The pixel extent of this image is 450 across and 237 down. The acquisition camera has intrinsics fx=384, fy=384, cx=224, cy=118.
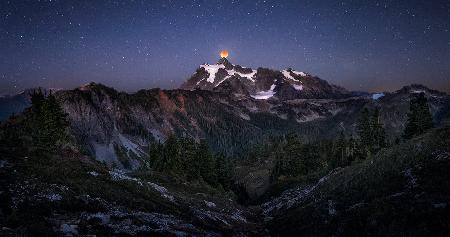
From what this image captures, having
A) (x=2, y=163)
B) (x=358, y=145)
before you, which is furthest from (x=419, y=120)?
(x=2, y=163)

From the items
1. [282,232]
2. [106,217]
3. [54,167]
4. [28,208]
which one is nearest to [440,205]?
[282,232]

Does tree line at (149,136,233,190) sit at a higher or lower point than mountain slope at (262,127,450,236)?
lower

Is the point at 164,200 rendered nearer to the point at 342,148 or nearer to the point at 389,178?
the point at 389,178

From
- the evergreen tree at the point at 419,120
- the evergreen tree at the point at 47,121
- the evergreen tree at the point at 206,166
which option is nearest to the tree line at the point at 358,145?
the evergreen tree at the point at 419,120

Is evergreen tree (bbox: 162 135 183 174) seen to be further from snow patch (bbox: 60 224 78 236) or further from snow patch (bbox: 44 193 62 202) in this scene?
snow patch (bbox: 60 224 78 236)

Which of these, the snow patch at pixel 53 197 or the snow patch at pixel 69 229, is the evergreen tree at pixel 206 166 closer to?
the snow patch at pixel 53 197

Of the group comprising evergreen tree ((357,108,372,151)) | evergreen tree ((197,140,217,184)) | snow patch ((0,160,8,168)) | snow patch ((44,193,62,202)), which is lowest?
evergreen tree ((197,140,217,184))

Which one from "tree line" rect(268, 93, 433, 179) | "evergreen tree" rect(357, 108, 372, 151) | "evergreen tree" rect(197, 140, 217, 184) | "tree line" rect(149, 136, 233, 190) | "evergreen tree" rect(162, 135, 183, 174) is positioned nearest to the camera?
"tree line" rect(268, 93, 433, 179)

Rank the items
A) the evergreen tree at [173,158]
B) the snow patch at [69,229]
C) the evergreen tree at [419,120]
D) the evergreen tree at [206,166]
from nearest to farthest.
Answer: the snow patch at [69,229]
the evergreen tree at [419,120]
the evergreen tree at [173,158]
the evergreen tree at [206,166]

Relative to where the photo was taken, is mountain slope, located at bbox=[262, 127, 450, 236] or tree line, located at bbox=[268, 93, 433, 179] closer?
mountain slope, located at bbox=[262, 127, 450, 236]

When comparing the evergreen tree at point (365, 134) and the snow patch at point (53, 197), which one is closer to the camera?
the snow patch at point (53, 197)

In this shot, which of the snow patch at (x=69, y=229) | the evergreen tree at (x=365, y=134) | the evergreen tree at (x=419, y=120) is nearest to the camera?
the snow patch at (x=69, y=229)

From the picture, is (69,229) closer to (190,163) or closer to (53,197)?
(53,197)

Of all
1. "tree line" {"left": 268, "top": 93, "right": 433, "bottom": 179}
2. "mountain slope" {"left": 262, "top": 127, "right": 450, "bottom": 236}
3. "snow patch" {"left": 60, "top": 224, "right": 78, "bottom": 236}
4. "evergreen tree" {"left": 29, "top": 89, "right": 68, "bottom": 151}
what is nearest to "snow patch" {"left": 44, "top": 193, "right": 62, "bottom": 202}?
"snow patch" {"left": 60, "top": 224, "right": 78, "bottom": 236}
